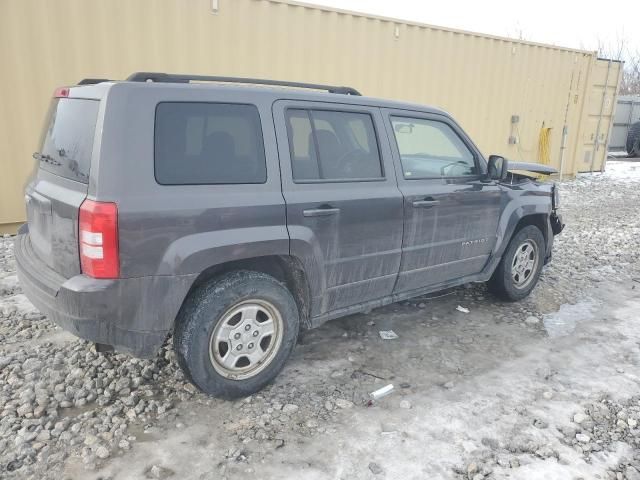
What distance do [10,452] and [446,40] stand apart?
9520 mm

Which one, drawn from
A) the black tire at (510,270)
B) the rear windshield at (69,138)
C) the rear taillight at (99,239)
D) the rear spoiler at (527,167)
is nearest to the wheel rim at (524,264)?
the black tire at (510,270)

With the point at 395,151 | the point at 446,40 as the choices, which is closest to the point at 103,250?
the point at 395,151

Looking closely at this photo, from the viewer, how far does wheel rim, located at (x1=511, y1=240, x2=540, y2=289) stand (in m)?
4.61

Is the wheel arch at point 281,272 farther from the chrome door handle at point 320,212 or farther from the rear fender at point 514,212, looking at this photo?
the rear fender at point 514,212

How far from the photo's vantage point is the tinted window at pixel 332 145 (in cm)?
307

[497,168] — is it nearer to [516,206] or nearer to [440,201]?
[516,206]

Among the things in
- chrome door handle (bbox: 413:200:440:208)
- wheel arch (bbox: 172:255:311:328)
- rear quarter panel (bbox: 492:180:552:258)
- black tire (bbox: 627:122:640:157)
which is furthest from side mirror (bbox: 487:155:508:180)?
black tire (bbox: 627:122:640:157)

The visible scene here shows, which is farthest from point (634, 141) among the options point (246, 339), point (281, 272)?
point (246, 339)

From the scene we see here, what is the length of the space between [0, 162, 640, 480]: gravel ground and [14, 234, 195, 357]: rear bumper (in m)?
0.53

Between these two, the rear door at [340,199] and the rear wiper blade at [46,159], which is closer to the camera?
the rear wiper blade at [46,159]

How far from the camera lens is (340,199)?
3.18m

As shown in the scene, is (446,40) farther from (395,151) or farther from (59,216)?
(59,216)

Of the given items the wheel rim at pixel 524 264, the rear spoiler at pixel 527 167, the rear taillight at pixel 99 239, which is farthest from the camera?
the wheel rim at pixel 524 264

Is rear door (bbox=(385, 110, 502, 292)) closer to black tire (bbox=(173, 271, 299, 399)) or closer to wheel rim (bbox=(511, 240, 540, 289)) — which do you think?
wheel rim (bbox=(511, 240, 540, 289))
